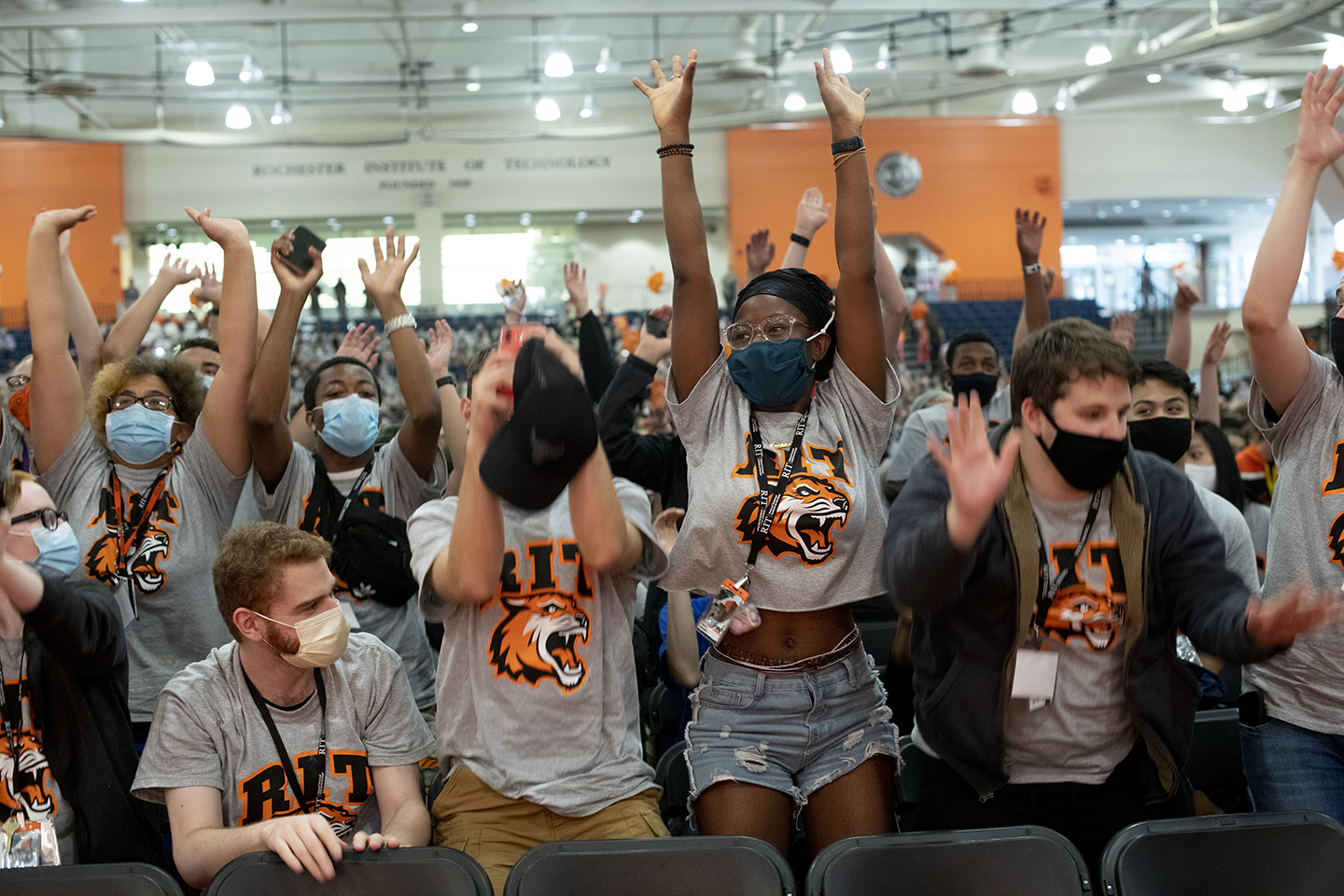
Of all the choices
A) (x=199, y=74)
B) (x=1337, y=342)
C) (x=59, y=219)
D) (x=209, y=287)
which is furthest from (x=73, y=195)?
(x=1337, y=342)

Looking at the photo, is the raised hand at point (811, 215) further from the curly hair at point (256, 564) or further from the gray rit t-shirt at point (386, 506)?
the curly hair at point (256, 564)

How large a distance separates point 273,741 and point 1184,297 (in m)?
3.03

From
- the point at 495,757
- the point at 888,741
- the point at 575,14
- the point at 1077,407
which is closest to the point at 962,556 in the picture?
the point at 1077,407

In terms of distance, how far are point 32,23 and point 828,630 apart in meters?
Answer: 15.5

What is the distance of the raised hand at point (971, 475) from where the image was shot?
1768 millimetres

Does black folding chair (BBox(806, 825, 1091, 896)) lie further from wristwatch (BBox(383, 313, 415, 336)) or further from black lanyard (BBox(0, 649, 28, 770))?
wristwatch (BBox(383, 313, 415, 336))

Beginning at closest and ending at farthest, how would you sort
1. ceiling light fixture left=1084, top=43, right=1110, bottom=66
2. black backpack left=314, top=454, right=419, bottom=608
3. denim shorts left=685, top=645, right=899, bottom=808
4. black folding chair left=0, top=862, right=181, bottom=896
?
1. black folding chair left=0, top=862, right=181, bottom=896
2. denim shorts left=685, top=645, right=899, bottom=808
3. black backpack left=314, top=454, right=419, bottom=608
4. ceiling light fixture left=1084, top=43, right=1110, bottom=66

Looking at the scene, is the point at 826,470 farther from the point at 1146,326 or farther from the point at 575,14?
the point at 1146,326

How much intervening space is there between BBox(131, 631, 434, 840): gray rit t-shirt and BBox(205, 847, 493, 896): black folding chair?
0.22 m

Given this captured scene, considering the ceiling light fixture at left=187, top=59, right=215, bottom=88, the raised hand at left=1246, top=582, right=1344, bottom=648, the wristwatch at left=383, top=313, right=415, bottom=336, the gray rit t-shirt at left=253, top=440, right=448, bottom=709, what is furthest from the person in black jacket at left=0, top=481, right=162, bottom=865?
the ceiling light fixture at left=187, top=59, right=215, bottom=88

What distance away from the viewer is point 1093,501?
2.06 m

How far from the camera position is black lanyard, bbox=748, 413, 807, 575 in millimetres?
2160

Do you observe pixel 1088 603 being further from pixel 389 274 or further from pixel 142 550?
pixel 142 550

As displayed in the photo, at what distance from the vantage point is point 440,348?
366 centimetres
